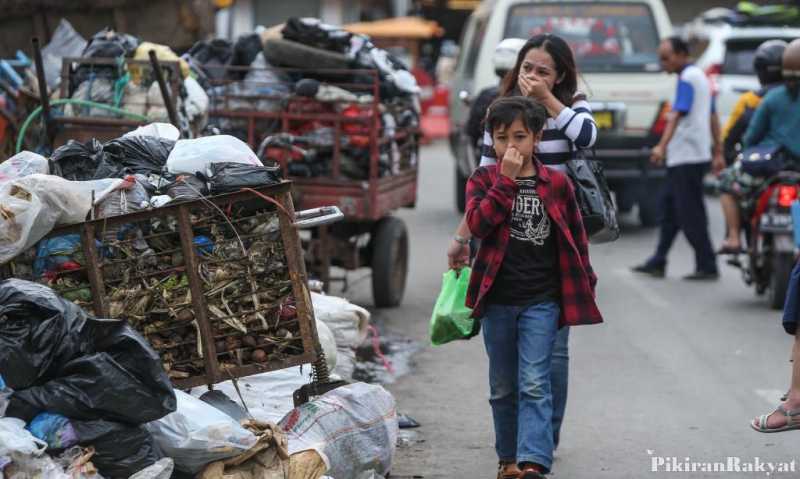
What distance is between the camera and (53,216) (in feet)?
15.8

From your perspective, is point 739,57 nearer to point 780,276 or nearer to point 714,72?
point 714,72

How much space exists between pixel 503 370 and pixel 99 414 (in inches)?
64.7

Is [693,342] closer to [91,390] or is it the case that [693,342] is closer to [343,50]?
[343,50]

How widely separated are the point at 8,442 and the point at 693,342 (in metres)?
5.64

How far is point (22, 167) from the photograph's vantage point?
519 centimetres

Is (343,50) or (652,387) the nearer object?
(652,387)

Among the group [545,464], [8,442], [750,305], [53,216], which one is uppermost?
[53,216]

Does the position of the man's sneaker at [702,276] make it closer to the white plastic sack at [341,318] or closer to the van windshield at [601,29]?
the van windshield at [601,29]

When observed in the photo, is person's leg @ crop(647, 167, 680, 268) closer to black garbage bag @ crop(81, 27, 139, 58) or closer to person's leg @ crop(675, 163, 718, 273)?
person's leg @ crop(675, 163, 718, 273)

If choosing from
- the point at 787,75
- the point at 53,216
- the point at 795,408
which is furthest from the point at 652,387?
the point at 53,216

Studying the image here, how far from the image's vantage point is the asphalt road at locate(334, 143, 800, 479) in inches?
241

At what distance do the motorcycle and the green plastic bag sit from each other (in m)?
4.81

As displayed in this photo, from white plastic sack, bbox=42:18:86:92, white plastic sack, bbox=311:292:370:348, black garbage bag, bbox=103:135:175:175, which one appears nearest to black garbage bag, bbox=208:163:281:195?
black garbage bag, bbox=103:135:175:175

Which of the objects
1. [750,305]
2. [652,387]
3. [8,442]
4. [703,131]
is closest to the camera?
[8,442]
